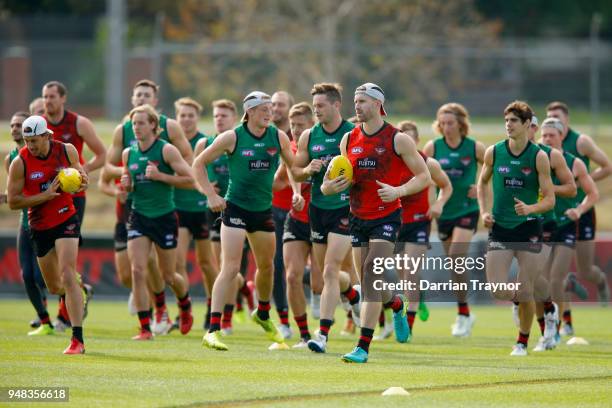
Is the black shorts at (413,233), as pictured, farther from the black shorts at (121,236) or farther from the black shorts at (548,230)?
the black shorts at (121,236)

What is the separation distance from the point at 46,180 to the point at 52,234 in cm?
54

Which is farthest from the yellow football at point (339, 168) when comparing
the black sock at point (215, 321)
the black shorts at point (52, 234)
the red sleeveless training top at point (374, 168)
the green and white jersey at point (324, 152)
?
the black shorts at point (52, 234)

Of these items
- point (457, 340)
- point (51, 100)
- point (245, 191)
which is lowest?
point (457, 340)

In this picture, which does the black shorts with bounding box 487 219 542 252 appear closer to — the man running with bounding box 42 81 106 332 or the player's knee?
the player's knee

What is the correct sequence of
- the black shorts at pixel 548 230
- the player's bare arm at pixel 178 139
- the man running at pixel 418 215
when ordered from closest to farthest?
the black shorts at pixel 548 230, the man running at pixel 418 215, the player's bare arm at pixel 178 139

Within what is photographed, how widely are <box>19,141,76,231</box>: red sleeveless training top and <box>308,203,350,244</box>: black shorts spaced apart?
2.51 meters

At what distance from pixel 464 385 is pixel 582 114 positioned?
58.7 ft

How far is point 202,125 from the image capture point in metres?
30.2

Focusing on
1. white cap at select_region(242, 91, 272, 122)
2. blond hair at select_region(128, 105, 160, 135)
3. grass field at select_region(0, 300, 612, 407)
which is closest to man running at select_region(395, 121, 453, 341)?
grass field at select_region(0, 300, 612, 407)

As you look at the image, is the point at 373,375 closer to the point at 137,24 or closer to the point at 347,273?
the point at 347,273

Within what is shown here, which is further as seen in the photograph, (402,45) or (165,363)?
(402,45)

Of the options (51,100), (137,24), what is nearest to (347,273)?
(51,100)

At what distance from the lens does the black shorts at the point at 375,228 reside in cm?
1234

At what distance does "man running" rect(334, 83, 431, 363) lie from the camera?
12.2 m
